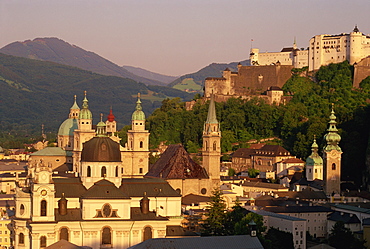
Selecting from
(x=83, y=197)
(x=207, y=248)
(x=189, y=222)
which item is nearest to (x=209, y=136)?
(x=189, y=222)

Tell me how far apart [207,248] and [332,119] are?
173ft

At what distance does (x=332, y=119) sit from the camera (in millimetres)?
109562

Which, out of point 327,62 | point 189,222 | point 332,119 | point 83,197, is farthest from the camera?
point 327,62

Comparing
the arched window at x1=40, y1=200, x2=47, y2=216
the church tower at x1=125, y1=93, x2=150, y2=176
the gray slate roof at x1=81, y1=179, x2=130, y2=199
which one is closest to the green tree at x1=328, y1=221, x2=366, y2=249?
the gray slate roof at x1=81, y1=179, x2=130, y2=199

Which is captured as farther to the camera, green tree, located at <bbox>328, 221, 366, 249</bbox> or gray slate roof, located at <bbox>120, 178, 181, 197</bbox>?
gray slate roof, located at <bbox>120, 178, 181, 197</bbox>

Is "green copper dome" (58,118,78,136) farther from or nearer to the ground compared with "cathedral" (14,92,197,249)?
farther from the ground

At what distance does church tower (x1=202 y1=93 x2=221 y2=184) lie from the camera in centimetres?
8950

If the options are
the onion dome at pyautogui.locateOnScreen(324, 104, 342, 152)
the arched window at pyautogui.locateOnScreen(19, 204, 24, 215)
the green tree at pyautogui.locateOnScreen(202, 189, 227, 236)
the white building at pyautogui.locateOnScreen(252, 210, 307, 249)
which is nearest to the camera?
the arched window at pyautogui.locateOnScreen(19, 204, 24, 215)

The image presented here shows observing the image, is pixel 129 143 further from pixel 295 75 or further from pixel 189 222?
pixel 295 75

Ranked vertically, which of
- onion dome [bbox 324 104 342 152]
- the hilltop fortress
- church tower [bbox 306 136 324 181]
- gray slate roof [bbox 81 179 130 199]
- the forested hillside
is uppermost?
the hilltop fortress

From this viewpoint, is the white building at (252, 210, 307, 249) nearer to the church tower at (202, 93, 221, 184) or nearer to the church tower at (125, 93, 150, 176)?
the church tower at (202, 93, 221, 184)

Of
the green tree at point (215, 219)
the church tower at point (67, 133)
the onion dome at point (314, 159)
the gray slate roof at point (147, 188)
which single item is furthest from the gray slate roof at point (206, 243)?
the church tower at point (67, 133)

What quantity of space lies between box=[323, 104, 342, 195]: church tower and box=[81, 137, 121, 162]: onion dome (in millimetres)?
32738

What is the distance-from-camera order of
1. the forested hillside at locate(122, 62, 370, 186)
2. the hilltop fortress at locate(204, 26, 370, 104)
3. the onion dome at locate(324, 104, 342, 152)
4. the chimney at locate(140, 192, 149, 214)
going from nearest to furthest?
the chimney at locate(140, 192, 149, 214), the onion dome at locate(324, 104, 342, 152), the forested hillside at locate(122, 62, 370, 186), the hilltop fortress at locate(204, 26, 370, 104)
